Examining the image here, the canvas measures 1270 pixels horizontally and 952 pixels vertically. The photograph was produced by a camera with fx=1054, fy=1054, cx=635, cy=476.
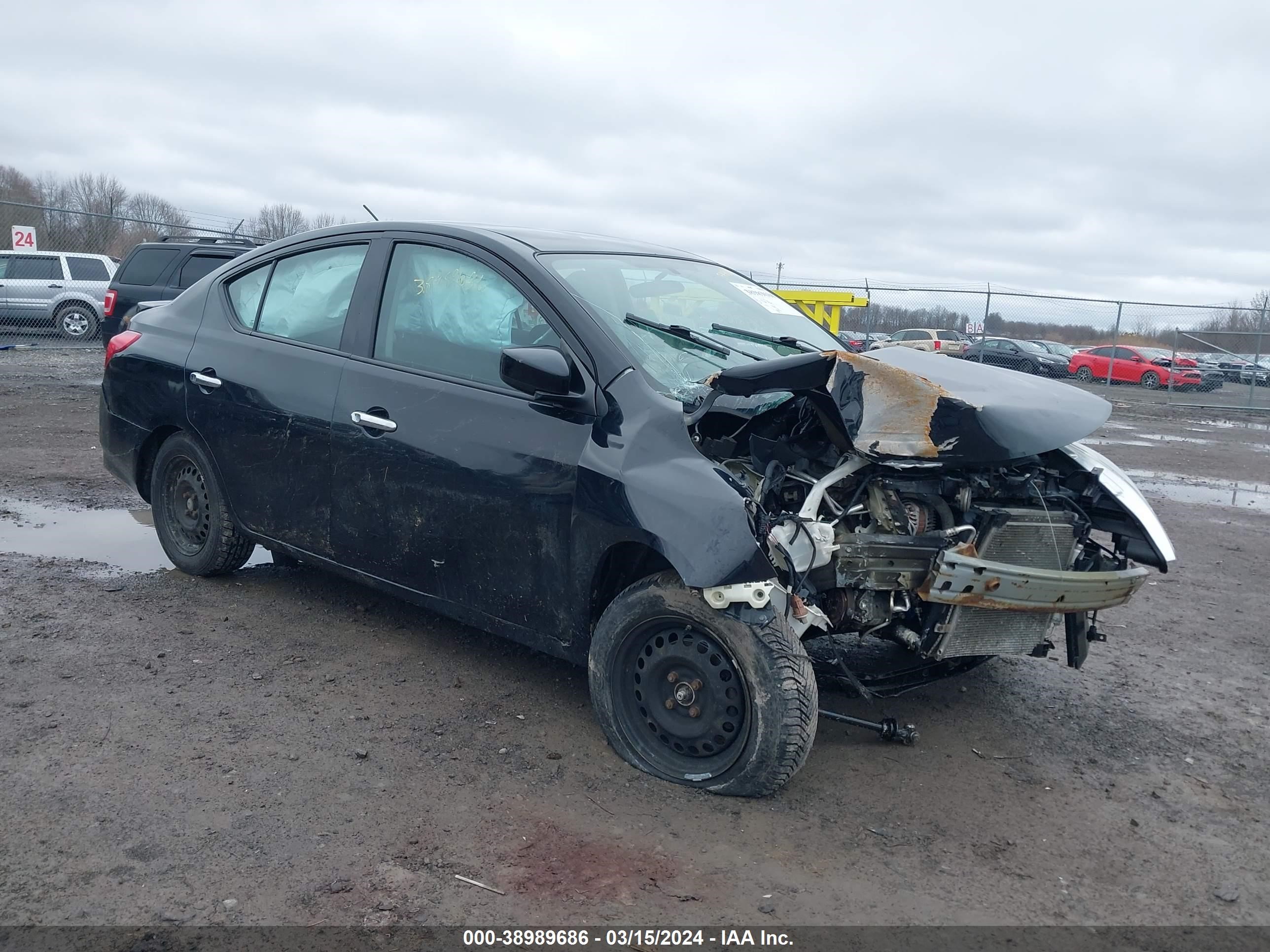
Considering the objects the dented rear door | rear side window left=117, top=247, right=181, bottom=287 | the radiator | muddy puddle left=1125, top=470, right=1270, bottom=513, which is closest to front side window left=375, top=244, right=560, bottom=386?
the dented rear door

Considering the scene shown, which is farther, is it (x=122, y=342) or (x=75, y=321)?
(x=75, y=321)

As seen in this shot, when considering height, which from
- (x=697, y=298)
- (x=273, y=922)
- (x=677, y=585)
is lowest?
(x=273, y=922)

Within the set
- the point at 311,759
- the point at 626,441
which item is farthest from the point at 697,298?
the point at 311,759

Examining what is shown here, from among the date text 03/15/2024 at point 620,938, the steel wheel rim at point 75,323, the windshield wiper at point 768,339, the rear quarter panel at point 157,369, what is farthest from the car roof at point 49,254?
the date text 03/15/2024 at point 620,938

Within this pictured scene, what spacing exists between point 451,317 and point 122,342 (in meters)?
2.25

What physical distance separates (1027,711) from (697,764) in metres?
1.66

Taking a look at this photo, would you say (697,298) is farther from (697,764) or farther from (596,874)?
(596,874)

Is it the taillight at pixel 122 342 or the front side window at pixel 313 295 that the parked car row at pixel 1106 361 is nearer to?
the taillight at pixel 122 342

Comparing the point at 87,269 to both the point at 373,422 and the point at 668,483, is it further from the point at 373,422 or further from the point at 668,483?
the point at 668,483

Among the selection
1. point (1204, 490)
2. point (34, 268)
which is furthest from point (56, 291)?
point (1204, 490)

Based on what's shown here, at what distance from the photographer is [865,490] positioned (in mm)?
3572

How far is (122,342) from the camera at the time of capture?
536 centimetres

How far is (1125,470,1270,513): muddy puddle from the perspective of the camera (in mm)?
9430

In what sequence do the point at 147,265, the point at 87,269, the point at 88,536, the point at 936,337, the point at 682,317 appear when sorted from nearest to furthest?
1. the point at 682,317
2. the point at 88,536
3. the point at 147,265
4. the point at 87,269
5. the point at 936,337
